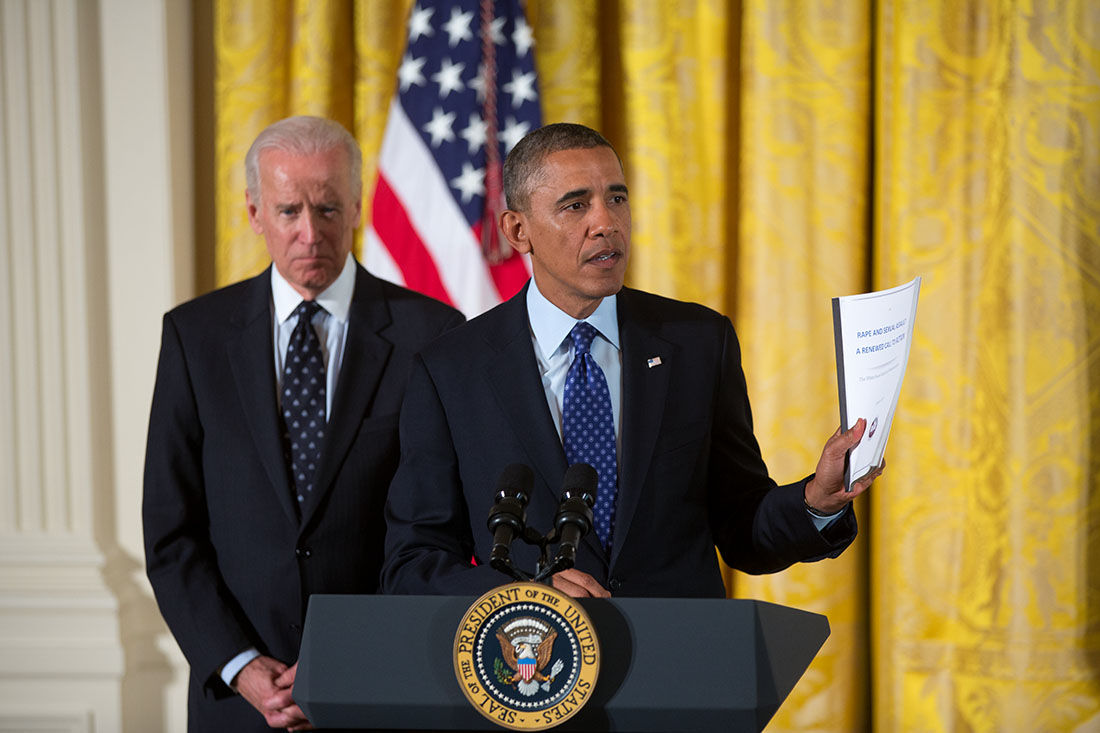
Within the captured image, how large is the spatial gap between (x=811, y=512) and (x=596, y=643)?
0.56m

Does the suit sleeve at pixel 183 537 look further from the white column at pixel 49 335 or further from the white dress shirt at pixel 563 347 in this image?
the white column at pixel 49 335

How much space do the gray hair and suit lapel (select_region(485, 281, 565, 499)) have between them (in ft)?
1.83

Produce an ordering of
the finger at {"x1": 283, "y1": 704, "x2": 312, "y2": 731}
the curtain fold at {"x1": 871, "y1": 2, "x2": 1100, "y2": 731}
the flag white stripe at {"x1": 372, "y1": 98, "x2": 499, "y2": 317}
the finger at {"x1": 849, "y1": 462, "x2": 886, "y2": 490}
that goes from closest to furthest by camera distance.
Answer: the finger at {"x1": 849, "y1": 462, "x2": 886, "y2": 490}
the finger at {"x1": 283, "y1": 704, "x2": 312, "y2": 731}
the curtain fold at {"x1": 871, "y1": 2, "x2": 1100, "y2": 731}
the flag white stripe at {"x1": 372, "y1": 98, "x2": 499, "y2": 317}

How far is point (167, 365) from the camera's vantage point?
81.5 inches

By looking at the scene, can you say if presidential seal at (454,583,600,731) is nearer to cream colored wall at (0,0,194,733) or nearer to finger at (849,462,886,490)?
finger at (849,462,886,490)

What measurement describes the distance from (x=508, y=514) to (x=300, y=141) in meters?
1.11

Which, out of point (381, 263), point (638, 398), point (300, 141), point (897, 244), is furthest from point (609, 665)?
point (897, 244)

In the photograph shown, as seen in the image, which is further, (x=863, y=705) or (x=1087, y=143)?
(x=863, y=705)

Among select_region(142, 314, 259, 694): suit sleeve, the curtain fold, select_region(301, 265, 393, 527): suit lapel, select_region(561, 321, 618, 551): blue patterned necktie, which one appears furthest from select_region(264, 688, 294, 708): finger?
the curtain fold

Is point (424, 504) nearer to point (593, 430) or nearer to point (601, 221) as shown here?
point (593, 430)

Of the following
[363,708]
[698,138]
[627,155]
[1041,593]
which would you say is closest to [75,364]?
[627,155]

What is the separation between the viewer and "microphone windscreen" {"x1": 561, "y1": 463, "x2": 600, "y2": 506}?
1.29 meters

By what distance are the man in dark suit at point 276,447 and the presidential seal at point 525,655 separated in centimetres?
87

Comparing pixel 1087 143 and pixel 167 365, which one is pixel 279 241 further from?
pixel 1087 143
